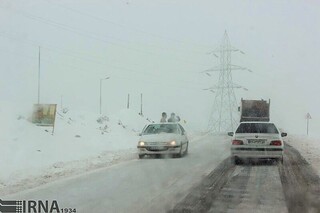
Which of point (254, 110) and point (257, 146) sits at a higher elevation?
point (254, 110)

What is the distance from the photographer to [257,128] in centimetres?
1719

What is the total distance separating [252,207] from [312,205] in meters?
1.08

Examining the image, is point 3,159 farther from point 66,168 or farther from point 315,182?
point 315,182

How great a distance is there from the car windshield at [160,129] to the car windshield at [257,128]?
11.8 ft

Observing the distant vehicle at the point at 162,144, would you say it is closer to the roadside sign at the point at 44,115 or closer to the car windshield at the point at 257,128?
the car windshield at the point at 257,128

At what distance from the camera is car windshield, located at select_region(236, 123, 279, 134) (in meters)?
17.0

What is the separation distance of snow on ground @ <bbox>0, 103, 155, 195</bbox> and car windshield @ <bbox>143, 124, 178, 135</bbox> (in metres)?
1.17

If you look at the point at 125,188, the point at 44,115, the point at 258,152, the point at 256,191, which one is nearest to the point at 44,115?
the point at 44,115

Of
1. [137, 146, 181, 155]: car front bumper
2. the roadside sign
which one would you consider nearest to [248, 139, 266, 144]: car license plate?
[137, 146, 181, 155]: car front bumper

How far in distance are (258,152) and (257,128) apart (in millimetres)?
1227

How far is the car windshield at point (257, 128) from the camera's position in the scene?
669 inches

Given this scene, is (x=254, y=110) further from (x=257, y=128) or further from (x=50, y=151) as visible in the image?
(x=50, y=151)

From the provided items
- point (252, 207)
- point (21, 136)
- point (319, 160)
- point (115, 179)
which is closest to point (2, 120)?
point (21, 136)

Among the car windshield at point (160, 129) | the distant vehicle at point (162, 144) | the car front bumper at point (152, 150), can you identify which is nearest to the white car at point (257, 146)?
the distant vehicle at point (162, 144)
